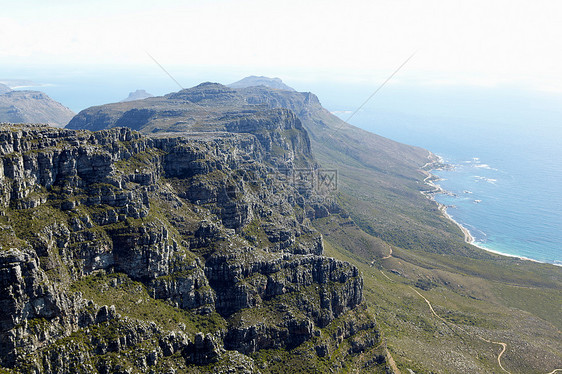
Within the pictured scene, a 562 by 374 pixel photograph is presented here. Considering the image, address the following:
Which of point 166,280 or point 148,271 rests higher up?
point 148,271

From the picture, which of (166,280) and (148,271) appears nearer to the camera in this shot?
(148,271)

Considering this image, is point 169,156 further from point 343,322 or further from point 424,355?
point 424,355

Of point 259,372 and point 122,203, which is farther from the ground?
point 122,203

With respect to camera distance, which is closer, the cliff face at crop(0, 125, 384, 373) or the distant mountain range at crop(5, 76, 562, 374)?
the cliff face at crop(0, 125, 384, 373)

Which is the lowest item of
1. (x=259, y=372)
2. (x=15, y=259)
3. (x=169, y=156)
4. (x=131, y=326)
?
(x=259, y=372)

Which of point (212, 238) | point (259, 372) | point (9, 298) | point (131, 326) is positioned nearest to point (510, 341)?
point (259, 372)

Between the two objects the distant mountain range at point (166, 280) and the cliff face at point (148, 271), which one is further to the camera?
the distant mountain range at point (166, 280)

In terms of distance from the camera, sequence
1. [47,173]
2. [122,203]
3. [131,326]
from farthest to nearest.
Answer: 1. [122,203]
2. [47,173]
3. [131,326]

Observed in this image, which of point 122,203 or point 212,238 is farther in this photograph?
point 212,238
